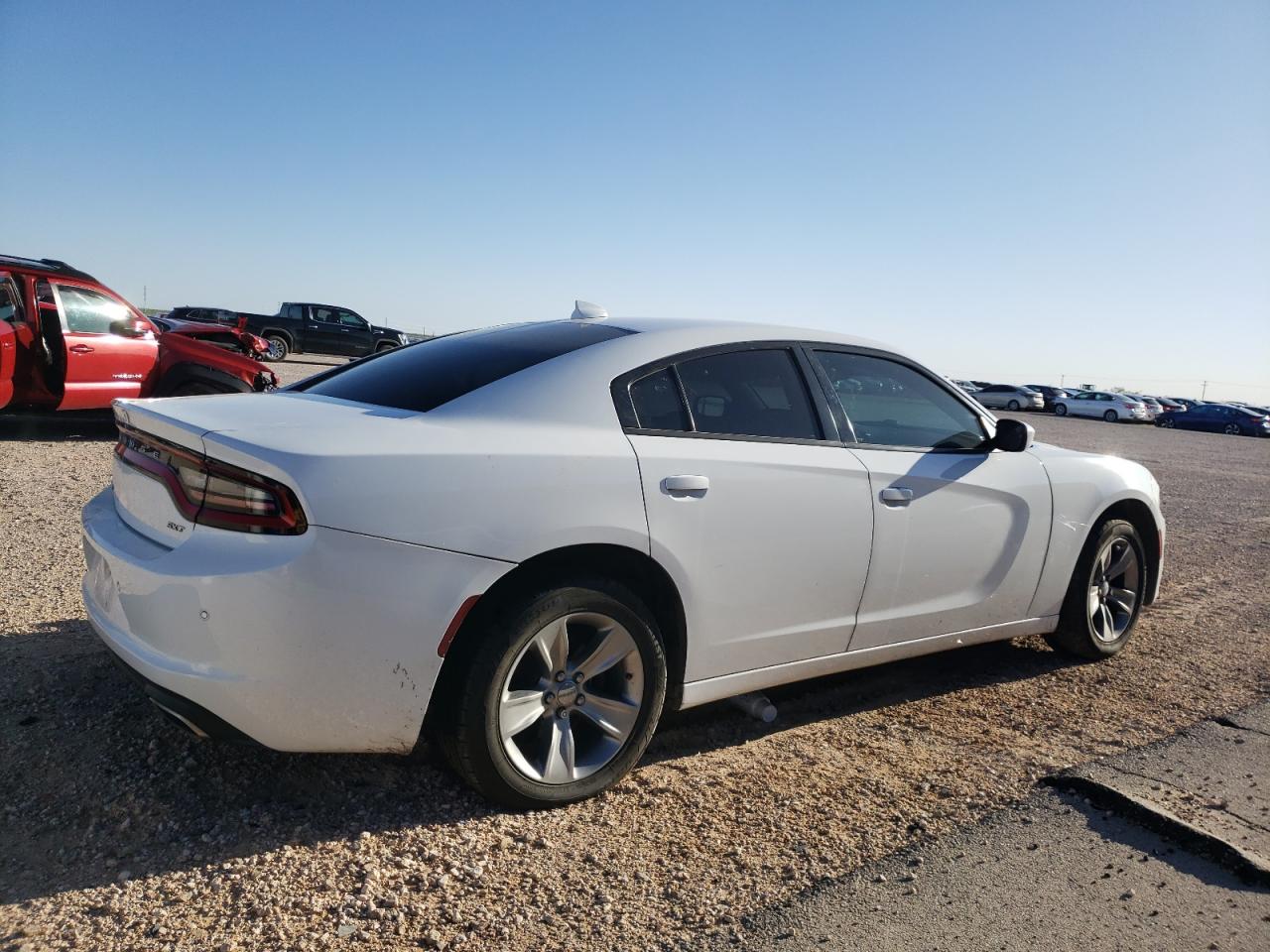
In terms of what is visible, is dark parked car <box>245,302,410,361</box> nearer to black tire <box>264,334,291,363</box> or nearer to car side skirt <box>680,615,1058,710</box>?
black tire <box>264,334,291,363</box>

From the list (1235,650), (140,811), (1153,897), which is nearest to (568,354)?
(140,811)

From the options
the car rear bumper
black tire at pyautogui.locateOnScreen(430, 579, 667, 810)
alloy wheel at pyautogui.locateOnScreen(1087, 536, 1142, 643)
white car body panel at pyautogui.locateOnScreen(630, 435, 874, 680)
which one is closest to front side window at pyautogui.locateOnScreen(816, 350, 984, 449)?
white car body panel at pyautogui.locateOnScreen(630, 435, 874, 680)

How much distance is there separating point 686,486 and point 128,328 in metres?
8.64

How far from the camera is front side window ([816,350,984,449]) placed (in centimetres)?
370

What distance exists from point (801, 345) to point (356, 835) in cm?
233

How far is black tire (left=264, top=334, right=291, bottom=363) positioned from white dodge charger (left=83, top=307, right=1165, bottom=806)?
2447 centimetres

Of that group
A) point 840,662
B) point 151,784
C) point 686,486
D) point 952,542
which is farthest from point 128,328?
point 952,542

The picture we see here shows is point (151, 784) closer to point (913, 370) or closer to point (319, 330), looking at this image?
point (913, 370)

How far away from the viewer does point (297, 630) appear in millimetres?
2387

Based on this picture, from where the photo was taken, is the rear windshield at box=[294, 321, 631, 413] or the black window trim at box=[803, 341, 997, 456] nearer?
the rear windshield at box=[294, 321, 631, 413]

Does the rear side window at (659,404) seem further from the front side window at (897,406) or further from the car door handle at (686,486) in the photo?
the front side window at (897,406)

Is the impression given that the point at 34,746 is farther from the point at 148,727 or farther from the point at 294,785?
the point at 294,785

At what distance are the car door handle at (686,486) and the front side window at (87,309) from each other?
8450 mm

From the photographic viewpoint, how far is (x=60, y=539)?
5.62 meters
